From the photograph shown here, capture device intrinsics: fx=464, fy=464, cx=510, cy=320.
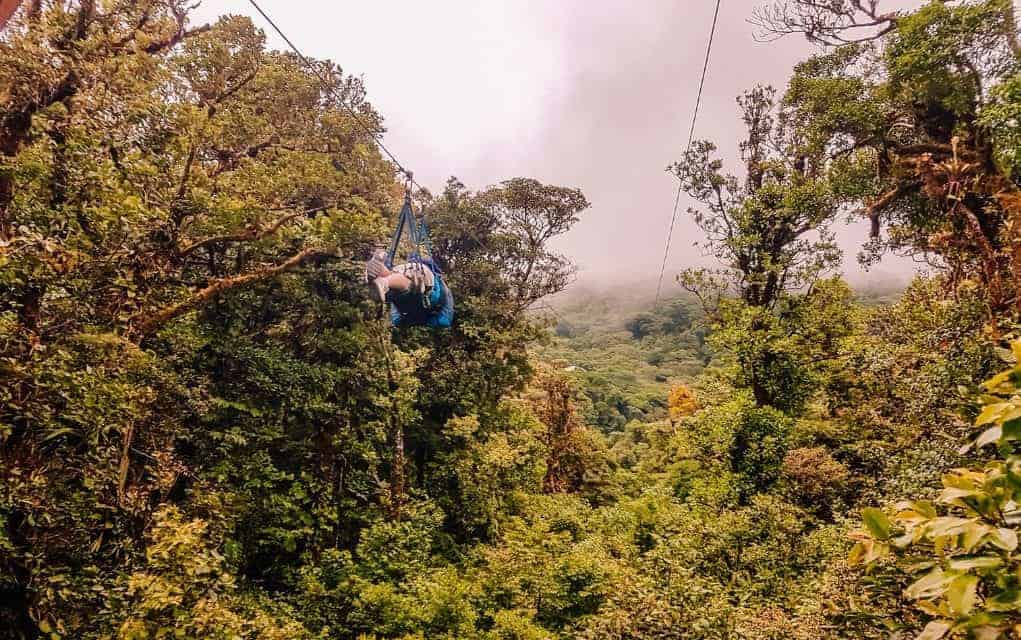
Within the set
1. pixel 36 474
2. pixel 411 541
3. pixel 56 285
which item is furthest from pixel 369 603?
pixel 56 285

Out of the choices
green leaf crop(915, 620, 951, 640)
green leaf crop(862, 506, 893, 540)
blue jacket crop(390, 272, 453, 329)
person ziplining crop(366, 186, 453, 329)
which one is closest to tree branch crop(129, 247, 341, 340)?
person ziplining crop(366, 186, 453, 329)

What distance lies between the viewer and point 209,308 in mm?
8164

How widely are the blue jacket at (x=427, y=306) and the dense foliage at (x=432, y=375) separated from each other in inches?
50.6

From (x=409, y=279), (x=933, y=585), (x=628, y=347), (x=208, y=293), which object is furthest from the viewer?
(x=628, y=347)

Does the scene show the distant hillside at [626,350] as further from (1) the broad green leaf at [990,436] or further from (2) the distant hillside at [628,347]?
(1) the broad green leaf at [990,436]

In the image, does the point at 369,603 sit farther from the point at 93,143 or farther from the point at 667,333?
the point at 667,333

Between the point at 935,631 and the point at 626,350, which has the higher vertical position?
the point at 626,350

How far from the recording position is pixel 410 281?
837 centimetres

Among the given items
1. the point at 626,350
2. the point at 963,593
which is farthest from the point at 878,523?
the point at 626,350

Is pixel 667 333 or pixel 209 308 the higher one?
pixel 667 333

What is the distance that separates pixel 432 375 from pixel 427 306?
3.37 metres

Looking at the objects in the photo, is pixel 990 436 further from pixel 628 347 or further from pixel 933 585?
pixel 628 347

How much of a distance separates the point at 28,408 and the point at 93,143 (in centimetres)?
236

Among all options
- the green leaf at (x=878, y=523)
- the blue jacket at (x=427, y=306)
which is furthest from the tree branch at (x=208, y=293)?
the green leaf at (x=878, y=523)
